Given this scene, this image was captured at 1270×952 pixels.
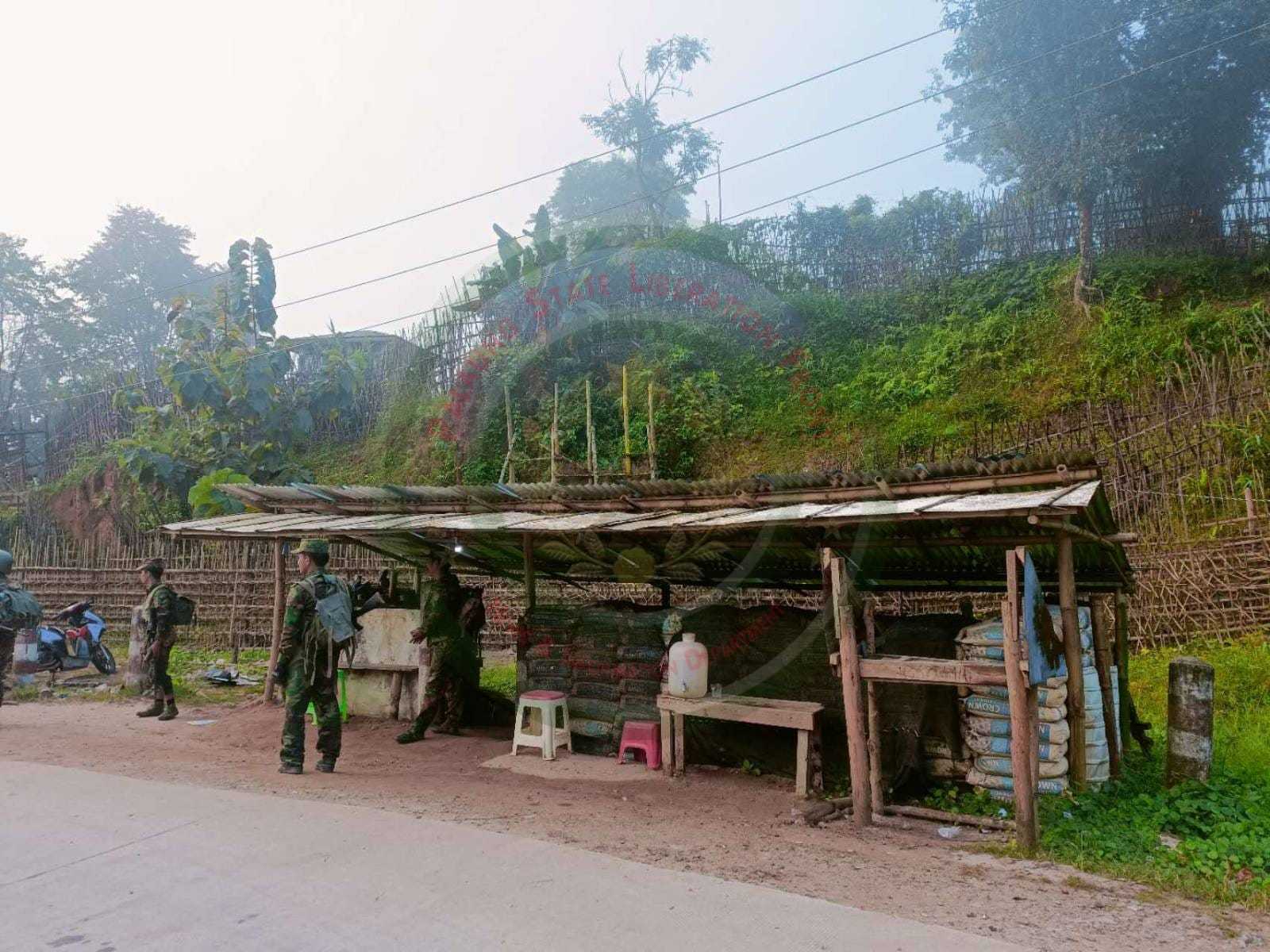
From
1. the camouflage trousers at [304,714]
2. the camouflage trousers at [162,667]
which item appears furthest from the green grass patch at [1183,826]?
the camouflage trousers at [162,667]

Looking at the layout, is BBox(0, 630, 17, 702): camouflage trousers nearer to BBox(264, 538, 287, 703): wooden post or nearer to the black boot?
the black boot

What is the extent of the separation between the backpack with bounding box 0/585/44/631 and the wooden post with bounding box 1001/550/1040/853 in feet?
29.2

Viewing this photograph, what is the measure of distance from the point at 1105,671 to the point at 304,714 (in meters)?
5.87

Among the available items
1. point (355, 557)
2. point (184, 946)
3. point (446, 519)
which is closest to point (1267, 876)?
point (184, 946)

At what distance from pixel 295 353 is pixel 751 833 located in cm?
2100

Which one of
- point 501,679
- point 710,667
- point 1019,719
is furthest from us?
point 501,679

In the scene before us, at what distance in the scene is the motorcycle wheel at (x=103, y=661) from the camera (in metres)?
12.2

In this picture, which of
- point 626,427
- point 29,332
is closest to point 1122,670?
point 626,427

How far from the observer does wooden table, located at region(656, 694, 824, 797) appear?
621cm

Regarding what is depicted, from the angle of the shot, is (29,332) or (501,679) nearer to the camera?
(501,679)

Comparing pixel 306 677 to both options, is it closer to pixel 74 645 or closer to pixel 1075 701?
pixel 1075 701

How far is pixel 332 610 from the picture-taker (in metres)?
6.89

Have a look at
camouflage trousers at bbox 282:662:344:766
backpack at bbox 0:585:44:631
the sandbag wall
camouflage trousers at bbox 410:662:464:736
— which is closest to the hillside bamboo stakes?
camouflage trousers at bbox 410:662:464:736

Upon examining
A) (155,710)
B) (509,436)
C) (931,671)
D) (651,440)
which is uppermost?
(509,436)
